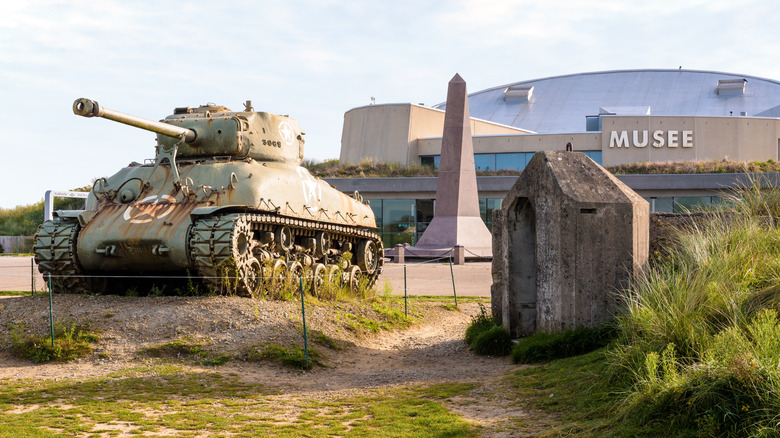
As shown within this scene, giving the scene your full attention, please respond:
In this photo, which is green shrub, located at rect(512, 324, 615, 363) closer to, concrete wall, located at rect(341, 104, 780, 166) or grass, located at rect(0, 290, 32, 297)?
grass, located at rect(0, 290, 32, 297)

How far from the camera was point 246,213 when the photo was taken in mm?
13078

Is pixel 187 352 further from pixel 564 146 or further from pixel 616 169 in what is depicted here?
pixel 564 146

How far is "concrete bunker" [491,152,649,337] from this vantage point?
9.43m

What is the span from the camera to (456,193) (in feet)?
99.5

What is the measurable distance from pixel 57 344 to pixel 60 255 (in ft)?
11.2

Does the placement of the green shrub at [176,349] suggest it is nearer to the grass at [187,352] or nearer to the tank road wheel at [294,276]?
the grass at [187,352]

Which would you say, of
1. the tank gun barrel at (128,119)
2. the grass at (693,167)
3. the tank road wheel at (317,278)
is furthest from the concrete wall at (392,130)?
the tank gun barrel at (128,119)

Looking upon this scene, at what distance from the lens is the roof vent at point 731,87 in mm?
63094

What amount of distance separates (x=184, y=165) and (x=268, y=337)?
5313mm

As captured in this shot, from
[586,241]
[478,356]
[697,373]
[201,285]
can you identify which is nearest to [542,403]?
[697,373]

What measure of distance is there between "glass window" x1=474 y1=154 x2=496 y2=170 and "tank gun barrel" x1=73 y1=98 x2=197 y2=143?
32.1 m

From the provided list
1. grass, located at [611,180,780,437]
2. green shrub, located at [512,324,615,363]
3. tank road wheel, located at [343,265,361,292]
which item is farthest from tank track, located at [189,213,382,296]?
grass, located at [611,180,780,437]

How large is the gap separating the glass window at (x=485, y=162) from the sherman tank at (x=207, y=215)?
2976 cm

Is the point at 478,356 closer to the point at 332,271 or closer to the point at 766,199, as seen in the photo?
the point at 766,199
